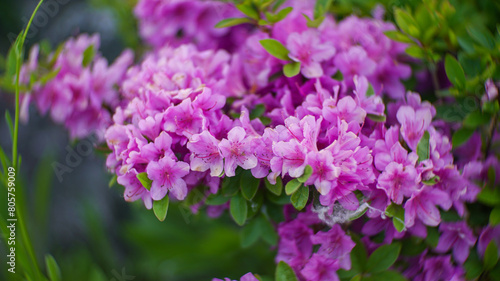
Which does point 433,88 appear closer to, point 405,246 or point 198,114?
point 405,246

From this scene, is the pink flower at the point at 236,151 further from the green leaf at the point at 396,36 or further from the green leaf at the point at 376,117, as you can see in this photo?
the green leaf at the point at 396,36

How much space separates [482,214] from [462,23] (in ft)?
1.23

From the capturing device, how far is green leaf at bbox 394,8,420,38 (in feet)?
2.59

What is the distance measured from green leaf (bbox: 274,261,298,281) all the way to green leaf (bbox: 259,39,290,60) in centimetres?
34

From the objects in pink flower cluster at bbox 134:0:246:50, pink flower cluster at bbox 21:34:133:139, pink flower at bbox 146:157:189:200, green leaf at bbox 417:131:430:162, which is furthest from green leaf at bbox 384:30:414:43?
pink flower cluster at bbox 21:34:133:139

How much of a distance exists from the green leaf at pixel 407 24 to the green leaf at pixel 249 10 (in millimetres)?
255

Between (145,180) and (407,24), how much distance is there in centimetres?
53

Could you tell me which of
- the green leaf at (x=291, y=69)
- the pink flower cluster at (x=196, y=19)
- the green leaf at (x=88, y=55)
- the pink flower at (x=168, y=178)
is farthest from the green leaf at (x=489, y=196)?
the green leaf at (x=88, y=55)

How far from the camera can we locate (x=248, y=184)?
0.70 meters

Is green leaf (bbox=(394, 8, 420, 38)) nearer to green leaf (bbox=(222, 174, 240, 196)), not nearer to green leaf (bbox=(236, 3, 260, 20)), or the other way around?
green leaf (bbox=(236, 3, 260, 20))

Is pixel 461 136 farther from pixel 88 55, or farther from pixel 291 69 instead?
pixel 88 55

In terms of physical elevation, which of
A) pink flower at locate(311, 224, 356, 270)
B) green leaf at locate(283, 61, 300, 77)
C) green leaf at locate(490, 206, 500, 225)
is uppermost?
green leaf at locate(283, 61, 300, 77)

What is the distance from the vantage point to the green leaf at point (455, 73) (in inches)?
29.2

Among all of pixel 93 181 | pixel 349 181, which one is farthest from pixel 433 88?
pixel 93 181
